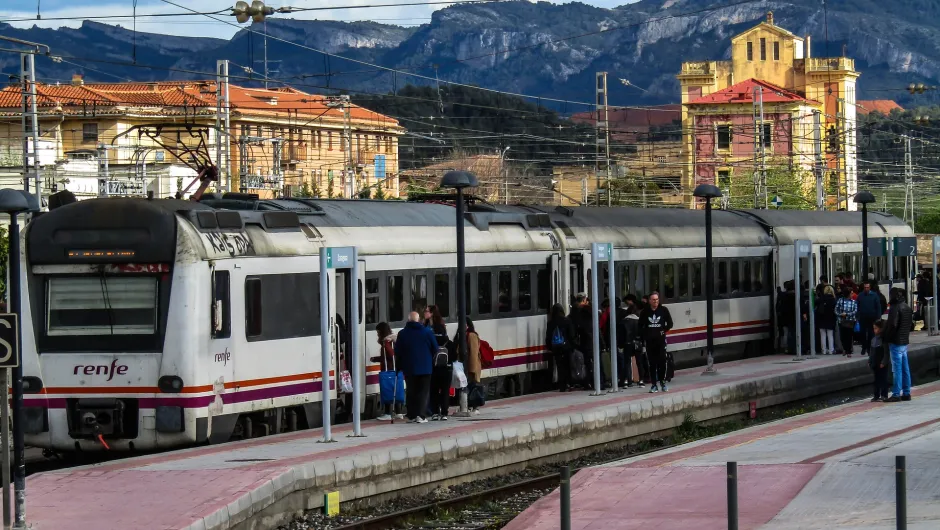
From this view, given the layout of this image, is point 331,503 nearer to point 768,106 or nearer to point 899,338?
point 899,338

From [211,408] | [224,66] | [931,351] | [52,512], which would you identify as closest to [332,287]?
[211,408]

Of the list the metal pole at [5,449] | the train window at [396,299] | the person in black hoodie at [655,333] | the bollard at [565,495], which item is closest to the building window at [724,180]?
the person in black hoodie at [655,333]

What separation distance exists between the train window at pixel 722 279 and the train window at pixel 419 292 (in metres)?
12.1

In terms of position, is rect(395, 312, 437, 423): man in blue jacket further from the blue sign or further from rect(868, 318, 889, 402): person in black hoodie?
the blue sign

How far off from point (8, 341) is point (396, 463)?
5.42m

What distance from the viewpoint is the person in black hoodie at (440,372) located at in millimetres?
21125

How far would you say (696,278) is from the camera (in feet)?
→ 108

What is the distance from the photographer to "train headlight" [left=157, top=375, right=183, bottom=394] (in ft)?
59.0

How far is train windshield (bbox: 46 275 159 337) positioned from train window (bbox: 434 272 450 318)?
6.12 meters

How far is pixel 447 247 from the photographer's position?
2416 centimetres

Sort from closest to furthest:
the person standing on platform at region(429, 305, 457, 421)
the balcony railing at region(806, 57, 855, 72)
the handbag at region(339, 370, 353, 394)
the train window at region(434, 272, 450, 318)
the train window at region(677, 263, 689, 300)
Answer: the handbag at region(339, 370, 353, 394)
the person standing on platform at region(429, 305, 457, 421)
the train window at region(434, 272, 450, 318)
the train window at region(677, 263, 689, 300)
the balcony railing at region(806, 57, 855, 72)

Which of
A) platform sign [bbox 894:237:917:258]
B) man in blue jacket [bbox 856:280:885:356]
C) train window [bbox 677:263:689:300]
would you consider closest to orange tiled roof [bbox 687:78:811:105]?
platform sign [bbox 894:237:917:258]

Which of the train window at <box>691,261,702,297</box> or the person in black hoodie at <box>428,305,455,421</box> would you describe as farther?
the train window at <box>691,261,702,297</box>

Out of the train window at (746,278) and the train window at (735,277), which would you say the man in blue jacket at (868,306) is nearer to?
the train window at (735,277)
